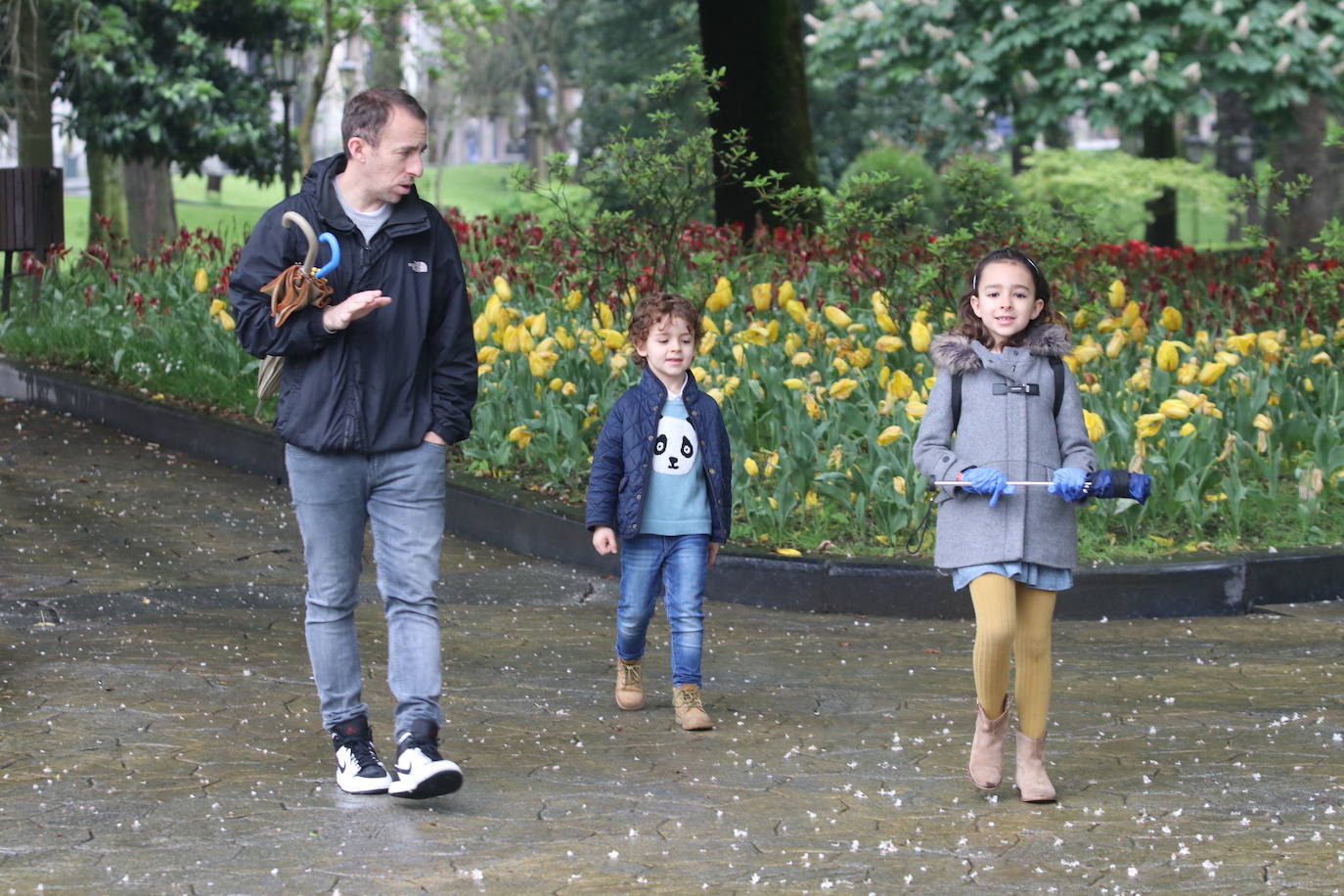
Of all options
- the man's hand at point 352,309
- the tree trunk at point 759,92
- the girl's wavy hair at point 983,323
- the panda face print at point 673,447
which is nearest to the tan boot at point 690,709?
the panda face print at point 673,447

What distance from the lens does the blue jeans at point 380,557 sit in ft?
15.9

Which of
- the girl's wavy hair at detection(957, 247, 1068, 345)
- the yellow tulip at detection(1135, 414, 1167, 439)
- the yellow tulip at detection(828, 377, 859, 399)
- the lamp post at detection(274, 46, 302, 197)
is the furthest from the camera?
the lamp post at detection(274, 46, 302, 197)

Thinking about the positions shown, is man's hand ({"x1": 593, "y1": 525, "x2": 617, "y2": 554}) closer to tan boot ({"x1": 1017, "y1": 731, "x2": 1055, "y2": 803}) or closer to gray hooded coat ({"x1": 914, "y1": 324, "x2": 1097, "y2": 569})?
gray hooded coat ({"x1": 914, "y1": 324, "x2": 1097, "y2": 569})

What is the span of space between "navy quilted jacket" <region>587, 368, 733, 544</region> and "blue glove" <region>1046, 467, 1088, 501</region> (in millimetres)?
1203

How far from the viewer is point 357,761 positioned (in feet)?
16.1

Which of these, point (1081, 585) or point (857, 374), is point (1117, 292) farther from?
point (1081, 585)

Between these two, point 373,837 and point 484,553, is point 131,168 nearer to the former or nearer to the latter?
point 484,553

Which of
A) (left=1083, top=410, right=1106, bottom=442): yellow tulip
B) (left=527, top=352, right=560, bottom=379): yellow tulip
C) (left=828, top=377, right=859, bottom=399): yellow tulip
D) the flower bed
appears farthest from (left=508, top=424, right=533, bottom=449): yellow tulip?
(left=1083, top=410, right=1106, bottom=442): yellow tulip

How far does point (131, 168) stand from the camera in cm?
2720

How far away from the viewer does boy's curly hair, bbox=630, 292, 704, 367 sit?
5.66 meters

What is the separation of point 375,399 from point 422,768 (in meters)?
0.91

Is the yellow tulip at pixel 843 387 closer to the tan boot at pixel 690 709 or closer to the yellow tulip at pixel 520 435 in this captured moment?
the yellow tulip at pixel 520 435

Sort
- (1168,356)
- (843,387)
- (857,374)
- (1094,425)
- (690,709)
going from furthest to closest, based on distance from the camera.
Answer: (857,374) → (1168,356) → (843,387) → (1094,425) → (690,709)

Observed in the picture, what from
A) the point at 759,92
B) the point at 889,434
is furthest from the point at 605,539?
the point at 759,92
